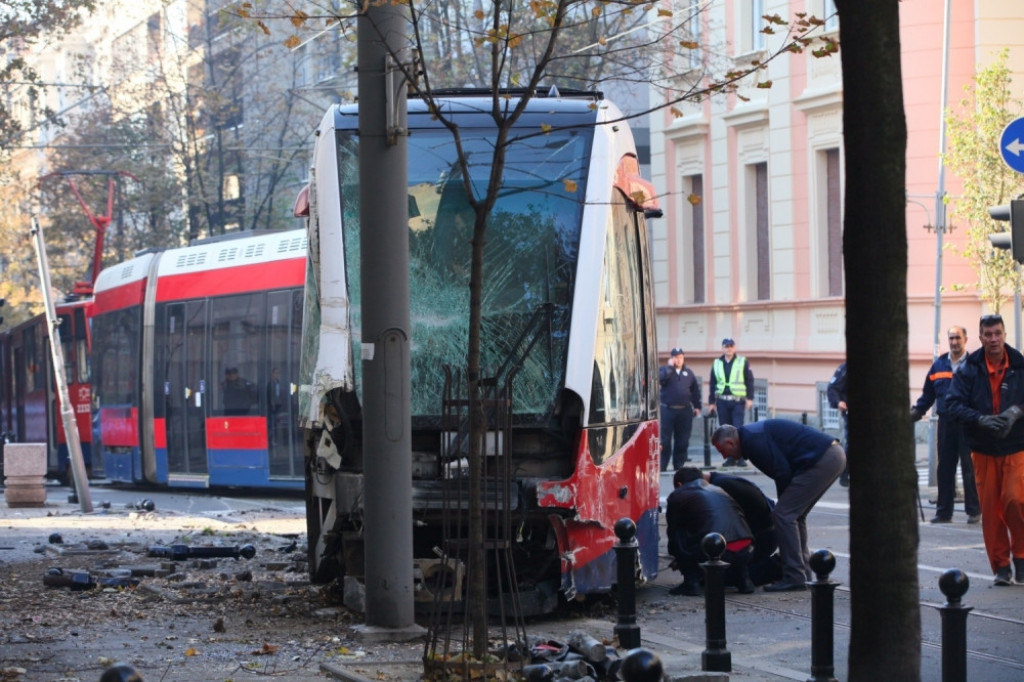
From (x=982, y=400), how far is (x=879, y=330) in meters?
6.11

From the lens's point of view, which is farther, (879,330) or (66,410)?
(66,410)

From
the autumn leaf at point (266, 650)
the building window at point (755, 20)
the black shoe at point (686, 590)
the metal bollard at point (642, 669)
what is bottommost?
the black shoe at point (686, 590)

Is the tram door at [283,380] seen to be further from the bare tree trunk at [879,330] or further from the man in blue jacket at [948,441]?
the bare tree trunk at [879,330]

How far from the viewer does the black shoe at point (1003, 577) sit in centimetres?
1083

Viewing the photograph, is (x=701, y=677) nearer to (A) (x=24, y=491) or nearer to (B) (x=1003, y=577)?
(B) (x=1003, y=577)

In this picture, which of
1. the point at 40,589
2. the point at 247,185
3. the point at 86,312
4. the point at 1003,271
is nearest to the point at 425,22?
the point at 86,312

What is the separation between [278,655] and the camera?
8.71m

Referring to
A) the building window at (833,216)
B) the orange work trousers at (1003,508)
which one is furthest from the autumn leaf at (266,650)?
the building window at (833,216)

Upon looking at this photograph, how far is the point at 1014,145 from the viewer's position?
1232 cm

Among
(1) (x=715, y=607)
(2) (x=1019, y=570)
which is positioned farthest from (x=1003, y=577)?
(1) (x=715, y=607)

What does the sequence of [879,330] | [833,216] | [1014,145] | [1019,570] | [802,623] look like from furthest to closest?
[833,216], [1014,145], [1019,570], [802,623], [879,330]

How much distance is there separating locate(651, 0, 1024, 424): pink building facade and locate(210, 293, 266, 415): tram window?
8.15 m

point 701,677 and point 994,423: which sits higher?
point 994,423

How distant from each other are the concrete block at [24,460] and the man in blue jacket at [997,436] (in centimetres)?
1394
